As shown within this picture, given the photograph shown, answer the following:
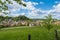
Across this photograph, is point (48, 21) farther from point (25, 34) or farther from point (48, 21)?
point (25, 34)

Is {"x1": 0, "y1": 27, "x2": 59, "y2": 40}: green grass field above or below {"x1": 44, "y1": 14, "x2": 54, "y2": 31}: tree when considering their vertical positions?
below

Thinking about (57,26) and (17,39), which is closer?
(17,39)

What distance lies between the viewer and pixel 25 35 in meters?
20.3

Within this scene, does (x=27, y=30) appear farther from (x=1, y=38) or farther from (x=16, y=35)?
(x=1, y=38)

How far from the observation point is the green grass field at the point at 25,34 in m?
19.9

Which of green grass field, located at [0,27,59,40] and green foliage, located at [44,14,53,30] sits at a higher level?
green foliage, located at [44,14,53,30]

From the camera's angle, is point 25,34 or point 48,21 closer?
point 48,21

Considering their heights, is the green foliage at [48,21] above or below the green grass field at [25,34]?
above

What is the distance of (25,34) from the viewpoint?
67.5ft

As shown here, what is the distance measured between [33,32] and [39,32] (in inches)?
24.7

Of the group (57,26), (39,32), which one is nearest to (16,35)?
(39,32)

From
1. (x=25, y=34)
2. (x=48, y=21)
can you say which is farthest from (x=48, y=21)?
(x=25, y=34)

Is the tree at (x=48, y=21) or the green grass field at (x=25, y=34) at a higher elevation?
the tree at (x=48, y=21)

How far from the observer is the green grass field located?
783 inches
